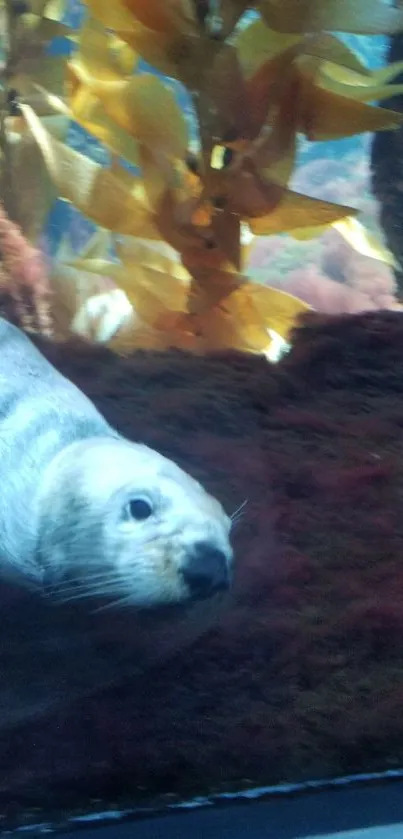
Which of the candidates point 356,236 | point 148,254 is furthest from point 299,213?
point 148,254

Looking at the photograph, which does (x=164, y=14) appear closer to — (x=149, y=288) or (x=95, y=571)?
(x=149, y=288)

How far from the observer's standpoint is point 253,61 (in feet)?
2.91

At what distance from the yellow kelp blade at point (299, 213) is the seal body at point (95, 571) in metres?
0.44

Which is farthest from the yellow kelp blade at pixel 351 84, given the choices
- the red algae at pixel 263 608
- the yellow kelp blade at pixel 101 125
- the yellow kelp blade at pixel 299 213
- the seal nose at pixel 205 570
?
the seal nose at pixel 205 570

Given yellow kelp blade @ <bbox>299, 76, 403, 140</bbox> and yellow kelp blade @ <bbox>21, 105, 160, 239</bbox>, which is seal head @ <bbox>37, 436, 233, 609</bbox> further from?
yellow kelp blade @ <bbox>299, 76, 403, 140</bbox>

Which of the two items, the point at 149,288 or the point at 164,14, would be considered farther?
the point at 149,288

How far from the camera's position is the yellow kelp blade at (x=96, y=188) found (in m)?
0.94

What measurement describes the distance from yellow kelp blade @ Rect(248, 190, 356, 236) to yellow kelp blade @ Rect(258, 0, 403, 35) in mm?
210

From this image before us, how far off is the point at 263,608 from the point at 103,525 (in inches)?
7.7

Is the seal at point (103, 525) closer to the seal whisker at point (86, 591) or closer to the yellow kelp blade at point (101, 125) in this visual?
A: the seal whisker at point (86, 591)

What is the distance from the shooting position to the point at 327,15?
0.87 meters

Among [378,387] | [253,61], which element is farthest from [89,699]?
[253,61]

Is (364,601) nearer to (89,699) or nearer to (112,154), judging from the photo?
(89,699)

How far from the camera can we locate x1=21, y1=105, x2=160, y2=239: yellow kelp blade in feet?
3.07
